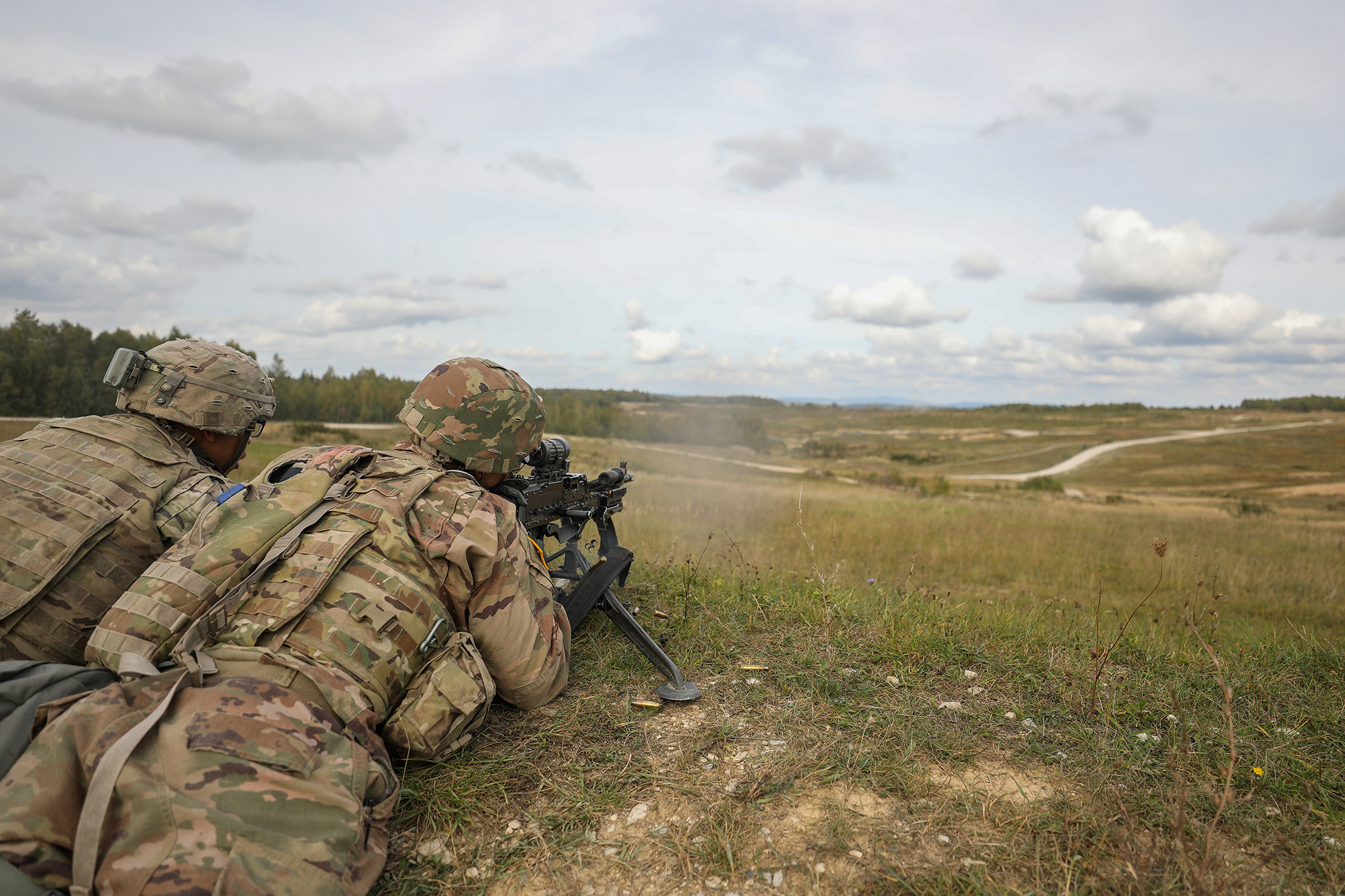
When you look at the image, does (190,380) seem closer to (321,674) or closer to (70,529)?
(70,529)

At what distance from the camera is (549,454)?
15.7 ft

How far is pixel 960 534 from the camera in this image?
17.1 metres

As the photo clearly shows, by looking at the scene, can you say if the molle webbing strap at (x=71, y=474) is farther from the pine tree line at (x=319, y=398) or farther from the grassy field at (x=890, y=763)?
the pine tree line at (x=319, y=398)

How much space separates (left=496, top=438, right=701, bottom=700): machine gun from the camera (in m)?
4.38

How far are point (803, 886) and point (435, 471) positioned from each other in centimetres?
253

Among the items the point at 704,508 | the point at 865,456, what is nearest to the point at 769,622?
the point at 704,508

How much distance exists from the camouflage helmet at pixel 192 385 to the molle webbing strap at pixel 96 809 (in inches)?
101

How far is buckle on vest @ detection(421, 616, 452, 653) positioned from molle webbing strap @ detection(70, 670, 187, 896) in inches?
42.4

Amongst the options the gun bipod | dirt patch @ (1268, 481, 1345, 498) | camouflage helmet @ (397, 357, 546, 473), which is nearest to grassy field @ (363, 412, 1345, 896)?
the gun bipod

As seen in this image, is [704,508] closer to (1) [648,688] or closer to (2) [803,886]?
(1) [648,688]

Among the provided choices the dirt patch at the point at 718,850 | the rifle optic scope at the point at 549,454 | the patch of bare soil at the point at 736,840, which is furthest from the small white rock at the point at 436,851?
the rifle optic scope at the point at 549,454

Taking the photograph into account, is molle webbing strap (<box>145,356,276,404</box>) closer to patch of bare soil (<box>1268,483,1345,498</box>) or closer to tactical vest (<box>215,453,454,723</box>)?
tactical vest (<box>215,453,454,723</box>)

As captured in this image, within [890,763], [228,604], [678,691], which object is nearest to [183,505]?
[228,604]

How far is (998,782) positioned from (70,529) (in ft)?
15.5
